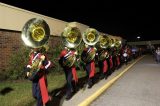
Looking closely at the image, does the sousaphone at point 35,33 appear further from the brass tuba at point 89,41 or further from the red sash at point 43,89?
the brass tuba at point 89,41

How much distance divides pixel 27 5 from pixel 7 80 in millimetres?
30541

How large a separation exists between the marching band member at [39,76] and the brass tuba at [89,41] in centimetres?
445

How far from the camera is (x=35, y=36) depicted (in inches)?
280

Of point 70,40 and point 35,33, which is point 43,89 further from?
point 70,40

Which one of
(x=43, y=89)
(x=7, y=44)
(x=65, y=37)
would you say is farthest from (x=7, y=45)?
(x=43, y=89)

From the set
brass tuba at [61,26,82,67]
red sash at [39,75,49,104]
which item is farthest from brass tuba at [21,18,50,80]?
brass tuba at [61,26,82,67]

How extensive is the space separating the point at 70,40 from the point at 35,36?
10.1 feet

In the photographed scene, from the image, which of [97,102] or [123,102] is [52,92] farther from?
[123,102]

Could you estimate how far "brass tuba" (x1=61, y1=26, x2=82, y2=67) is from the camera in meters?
9.37

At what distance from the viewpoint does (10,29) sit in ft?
43.3

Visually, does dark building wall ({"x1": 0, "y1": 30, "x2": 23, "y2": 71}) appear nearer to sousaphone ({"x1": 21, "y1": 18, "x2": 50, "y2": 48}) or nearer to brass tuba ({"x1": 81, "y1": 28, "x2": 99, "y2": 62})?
brass tuba ({"x1": 81, "y1": 28, "x2": 99, "y2": 62})

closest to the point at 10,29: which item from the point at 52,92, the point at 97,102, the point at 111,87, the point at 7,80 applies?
the point at 7,80

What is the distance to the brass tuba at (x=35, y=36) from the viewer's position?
22.4 ft

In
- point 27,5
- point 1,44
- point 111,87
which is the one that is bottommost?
point 111,87
